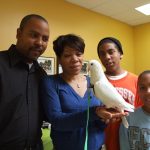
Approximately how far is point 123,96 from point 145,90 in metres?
0.12

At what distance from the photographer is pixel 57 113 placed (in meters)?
0.97

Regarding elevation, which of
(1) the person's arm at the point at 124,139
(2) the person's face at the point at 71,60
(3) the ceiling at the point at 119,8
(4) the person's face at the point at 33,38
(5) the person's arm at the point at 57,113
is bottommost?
(1) the person's arm at the point at 124,139

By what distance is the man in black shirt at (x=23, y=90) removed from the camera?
3.38 ft

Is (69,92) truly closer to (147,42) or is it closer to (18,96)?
(18,96)

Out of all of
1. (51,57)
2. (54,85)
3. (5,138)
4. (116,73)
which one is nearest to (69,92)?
(54,85)

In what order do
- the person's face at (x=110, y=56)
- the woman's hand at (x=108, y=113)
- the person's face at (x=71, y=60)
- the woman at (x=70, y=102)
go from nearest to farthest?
the woman's hand at (x=108, y=113) → the woman at (x=70, y=102) → the person's face at (x=71, y=60) → the person's face at (x=110, y=56)

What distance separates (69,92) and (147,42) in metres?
3.28

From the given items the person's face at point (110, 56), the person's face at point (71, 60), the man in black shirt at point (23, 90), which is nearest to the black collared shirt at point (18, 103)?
the man in black shirt at point (23, 90)

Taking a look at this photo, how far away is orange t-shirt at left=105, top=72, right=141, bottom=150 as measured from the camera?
1.23m

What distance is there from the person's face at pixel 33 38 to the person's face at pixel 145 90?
572mm

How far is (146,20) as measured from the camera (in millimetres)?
3918

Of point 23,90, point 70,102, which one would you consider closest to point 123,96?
point 70,102

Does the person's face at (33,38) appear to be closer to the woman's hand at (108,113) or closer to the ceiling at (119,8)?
the woman's hand at (108,113)

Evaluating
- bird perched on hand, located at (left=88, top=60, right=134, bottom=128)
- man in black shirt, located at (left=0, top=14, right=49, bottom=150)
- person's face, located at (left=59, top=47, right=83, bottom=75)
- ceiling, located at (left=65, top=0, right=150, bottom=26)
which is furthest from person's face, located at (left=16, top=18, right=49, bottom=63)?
ceiling, located at (left=65, top=0, right=150, bottom=26)
